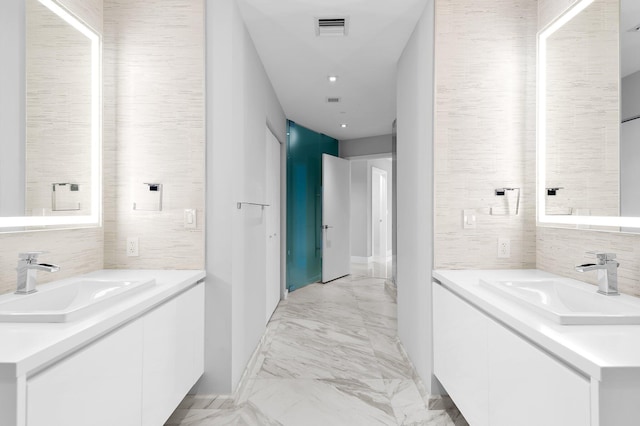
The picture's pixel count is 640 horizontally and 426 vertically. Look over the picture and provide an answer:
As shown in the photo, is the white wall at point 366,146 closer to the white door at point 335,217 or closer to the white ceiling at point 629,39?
the white door at point 335,217

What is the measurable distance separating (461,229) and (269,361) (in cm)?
174

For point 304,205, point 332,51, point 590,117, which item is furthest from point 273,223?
point 590,117

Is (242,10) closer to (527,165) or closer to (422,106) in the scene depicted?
(422,106)

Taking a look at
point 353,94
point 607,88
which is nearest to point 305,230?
point 353,94

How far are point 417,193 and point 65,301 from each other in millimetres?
1963

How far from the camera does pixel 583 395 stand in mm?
842

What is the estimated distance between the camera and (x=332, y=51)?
9.16 feet

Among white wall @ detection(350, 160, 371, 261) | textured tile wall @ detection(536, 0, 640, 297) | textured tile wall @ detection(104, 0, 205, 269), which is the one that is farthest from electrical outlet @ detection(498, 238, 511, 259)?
white wall @ detection(350, 160, 371, 261)

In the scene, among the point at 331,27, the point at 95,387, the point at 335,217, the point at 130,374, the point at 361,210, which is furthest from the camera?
the point at 361,210

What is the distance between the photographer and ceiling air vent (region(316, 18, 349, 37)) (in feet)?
7.76

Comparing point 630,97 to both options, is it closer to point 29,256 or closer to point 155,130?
point 155,130

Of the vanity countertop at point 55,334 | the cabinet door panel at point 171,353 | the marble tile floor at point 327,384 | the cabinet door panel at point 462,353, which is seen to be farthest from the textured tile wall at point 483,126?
the vanity countertop at point 55,334

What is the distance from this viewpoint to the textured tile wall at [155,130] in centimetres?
198

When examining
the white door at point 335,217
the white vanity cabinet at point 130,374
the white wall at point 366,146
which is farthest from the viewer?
the white wall at point 366,146
